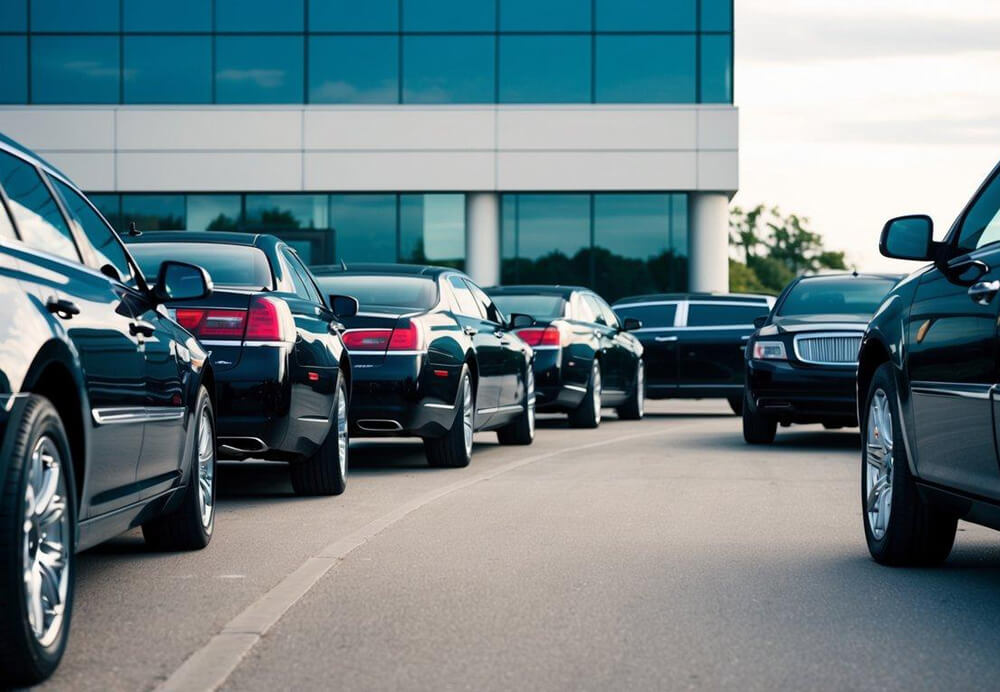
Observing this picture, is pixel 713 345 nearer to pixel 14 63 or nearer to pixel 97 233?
pixel 97 233

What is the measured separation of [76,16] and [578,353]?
872 inches

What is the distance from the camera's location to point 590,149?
35844 mm

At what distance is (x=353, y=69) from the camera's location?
36.2 meters

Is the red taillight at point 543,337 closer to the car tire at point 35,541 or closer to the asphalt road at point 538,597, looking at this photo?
the asphalt road at point 538,597

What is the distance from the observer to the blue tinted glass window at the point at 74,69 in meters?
36.2

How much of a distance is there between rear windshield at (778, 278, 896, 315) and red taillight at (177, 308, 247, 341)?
7.46m

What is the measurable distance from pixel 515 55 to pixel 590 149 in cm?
262

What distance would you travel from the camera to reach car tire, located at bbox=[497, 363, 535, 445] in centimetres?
1535

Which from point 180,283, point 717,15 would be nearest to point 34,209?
point 180,283

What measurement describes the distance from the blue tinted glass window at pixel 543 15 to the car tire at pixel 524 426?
21651 millimetres

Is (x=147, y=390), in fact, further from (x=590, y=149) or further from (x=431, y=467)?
(x=590, y=149)

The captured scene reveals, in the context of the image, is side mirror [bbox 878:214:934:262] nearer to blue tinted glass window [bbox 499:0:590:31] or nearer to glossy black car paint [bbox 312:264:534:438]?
glossy black car paint [bbox 312:264:534:438]

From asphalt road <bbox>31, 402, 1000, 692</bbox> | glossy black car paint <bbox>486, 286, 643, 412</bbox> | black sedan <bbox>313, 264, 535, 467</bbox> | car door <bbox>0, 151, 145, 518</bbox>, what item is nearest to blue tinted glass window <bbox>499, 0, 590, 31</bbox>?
glossy black car paint <bbox>486, 286, 643, 412</bbox>

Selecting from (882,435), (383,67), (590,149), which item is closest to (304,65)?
(383,67)
